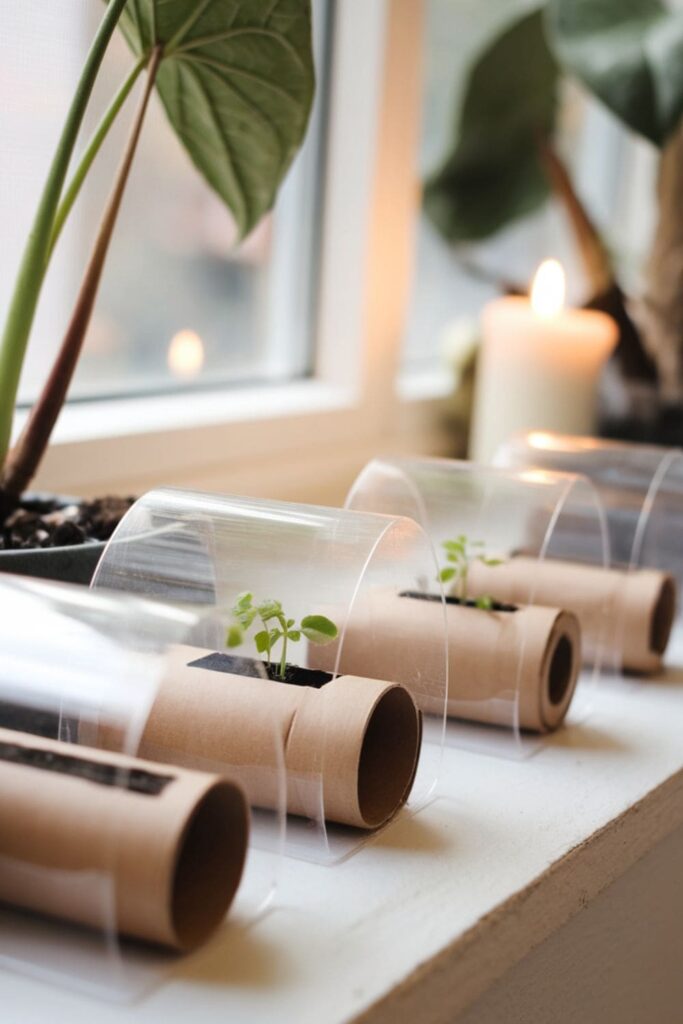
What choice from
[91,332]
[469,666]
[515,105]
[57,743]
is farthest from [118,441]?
[515,105]

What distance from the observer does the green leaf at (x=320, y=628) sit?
20.1 inches

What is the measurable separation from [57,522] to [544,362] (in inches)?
20.0

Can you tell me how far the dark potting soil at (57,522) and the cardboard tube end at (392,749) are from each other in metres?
0.16

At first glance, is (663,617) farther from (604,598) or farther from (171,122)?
(171,122)

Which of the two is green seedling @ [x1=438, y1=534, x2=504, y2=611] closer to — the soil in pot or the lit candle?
the soil in pot

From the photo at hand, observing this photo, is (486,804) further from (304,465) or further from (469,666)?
(304,465)

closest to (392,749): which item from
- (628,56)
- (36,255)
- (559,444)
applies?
(36,255)

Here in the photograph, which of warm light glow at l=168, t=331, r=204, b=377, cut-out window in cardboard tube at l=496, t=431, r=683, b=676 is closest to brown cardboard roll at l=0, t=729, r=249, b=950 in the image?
cut-out window in cardboard tube at l=496, t=431, r=683, b=676

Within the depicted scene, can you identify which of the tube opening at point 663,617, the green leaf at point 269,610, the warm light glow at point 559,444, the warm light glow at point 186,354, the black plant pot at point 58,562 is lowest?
the tube opening at point 663,617

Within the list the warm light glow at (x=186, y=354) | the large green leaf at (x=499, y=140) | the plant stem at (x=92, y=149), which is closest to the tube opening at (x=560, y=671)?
the plant stem at (x=92, y=149)

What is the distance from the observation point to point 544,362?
1.01 metres

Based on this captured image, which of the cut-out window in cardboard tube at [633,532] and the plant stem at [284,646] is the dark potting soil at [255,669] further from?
the cut-out window in cardboard tube at [633,532]

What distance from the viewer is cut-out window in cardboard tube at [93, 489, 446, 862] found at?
48 cm

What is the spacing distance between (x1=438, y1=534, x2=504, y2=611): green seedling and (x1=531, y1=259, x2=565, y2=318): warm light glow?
36 cm
